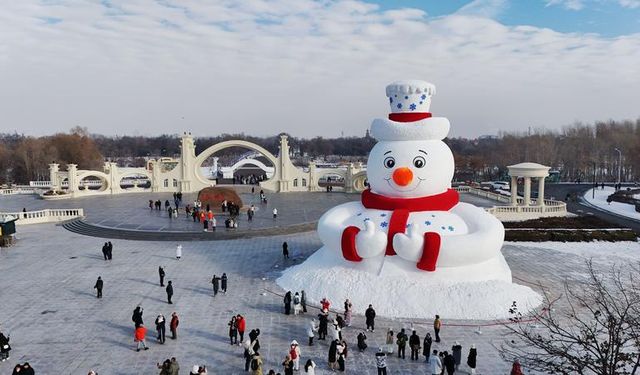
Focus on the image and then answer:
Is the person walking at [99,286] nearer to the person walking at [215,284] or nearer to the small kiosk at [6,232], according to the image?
the person walking at [215,284]

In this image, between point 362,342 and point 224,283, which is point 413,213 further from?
point 224,283

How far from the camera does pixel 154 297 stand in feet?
56.3

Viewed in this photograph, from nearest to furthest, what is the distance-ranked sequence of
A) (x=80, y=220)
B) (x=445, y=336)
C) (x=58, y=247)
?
(x=445, y=336) → (x=58, y=247) → (x=80, y=220)

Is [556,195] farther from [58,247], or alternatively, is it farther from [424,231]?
[58,247]

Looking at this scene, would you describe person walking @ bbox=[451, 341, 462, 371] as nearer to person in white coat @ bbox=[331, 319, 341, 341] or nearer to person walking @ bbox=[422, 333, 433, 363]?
person walking @ bbox=[422, 333, 433, 363]

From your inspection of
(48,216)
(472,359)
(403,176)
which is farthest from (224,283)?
(48,216)

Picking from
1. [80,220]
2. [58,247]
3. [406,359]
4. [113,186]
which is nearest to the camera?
Answer: [406,359]

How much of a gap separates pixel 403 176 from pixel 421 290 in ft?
11.7

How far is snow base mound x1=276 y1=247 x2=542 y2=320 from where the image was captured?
15.0m

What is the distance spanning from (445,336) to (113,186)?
133 ft

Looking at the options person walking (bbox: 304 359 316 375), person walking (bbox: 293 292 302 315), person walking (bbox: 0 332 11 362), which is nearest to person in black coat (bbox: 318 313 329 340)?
person walking (bbox: 293 292 302 315)

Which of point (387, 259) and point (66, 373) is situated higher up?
point (387, 259)

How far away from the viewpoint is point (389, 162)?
16.1 metres

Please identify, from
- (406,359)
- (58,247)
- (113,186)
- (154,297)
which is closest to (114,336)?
(154,297)
